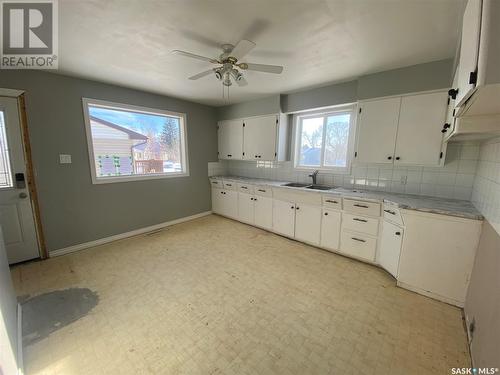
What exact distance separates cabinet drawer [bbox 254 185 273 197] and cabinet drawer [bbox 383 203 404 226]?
1.70 metres

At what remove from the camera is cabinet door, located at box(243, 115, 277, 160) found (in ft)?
12.1

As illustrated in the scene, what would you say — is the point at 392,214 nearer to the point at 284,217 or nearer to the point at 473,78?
the point at 284,217

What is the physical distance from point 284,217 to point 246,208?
0.88 metres

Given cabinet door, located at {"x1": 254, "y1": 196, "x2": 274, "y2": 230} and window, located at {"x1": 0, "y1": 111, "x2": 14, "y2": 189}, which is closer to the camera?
window, located at {"x1": 0, "y1": 111, "x2": 14, "y2": 189}

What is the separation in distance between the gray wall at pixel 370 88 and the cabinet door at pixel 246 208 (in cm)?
162

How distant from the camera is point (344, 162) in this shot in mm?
3234

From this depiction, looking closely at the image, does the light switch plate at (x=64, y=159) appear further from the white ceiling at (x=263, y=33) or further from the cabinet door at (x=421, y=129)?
the cabinet door at (x=421, y=129)

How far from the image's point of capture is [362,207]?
2.54m

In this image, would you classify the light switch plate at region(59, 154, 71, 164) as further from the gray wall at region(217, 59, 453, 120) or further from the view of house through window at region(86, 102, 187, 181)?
the gray wall at region(217, 59, 453, 120)

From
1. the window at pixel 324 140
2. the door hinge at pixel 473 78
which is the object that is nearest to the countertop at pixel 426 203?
the window at pixel 324 140

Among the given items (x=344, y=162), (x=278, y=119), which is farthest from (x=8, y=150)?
(x=344, y=162)

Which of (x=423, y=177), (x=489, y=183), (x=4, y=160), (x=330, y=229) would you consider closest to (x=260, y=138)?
(x=330, y=229)

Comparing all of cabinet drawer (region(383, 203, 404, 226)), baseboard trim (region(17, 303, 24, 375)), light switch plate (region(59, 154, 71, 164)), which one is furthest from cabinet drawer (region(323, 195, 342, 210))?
light switch plate (region(59, 154, 71, 164))

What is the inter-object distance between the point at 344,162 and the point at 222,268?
96.6 inches
